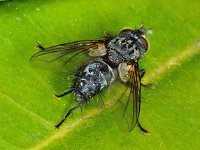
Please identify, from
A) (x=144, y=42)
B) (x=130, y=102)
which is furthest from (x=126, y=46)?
(x=130, y=102)

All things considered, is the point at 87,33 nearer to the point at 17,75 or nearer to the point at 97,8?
the point at 97,8

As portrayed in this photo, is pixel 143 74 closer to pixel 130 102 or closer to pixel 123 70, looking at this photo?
pixel 123 70

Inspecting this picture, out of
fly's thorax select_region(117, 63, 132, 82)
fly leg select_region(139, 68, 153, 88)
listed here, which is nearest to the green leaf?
fly leg select_region(139, 68, 153, 88)

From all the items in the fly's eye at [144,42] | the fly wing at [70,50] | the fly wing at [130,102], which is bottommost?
the fly wing at [130,102]

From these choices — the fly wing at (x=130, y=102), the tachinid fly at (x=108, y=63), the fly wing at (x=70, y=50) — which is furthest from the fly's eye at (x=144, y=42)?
the fly wing at (x=70, y=50)

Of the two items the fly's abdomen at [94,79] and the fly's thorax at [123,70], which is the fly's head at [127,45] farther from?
the fly's abdomen at [94,79]

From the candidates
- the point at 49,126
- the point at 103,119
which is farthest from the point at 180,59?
the point at 49,126
